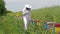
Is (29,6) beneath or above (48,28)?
above

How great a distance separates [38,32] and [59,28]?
133 cm

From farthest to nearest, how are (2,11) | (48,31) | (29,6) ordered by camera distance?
(2,11) → (29,6) → (48,31)

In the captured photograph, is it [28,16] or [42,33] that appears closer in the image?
[42,33]

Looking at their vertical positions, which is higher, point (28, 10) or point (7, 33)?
point (28, 10)

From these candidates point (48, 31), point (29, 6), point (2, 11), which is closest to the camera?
point (48, 31)

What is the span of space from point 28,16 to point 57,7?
1704 centimetres

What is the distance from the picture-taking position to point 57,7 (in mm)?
27688

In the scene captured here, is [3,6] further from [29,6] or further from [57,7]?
[29,6]

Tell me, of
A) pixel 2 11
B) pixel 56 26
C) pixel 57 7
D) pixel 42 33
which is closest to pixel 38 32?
pixel 42 33

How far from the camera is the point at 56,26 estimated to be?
331 inches

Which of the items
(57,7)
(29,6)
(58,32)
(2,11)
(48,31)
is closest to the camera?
(58,32)

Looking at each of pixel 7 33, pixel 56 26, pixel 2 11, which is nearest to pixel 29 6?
pixel 7 33

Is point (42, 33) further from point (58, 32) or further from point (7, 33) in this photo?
point (7, 33)

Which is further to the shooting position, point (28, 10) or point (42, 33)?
point (28, 10)
